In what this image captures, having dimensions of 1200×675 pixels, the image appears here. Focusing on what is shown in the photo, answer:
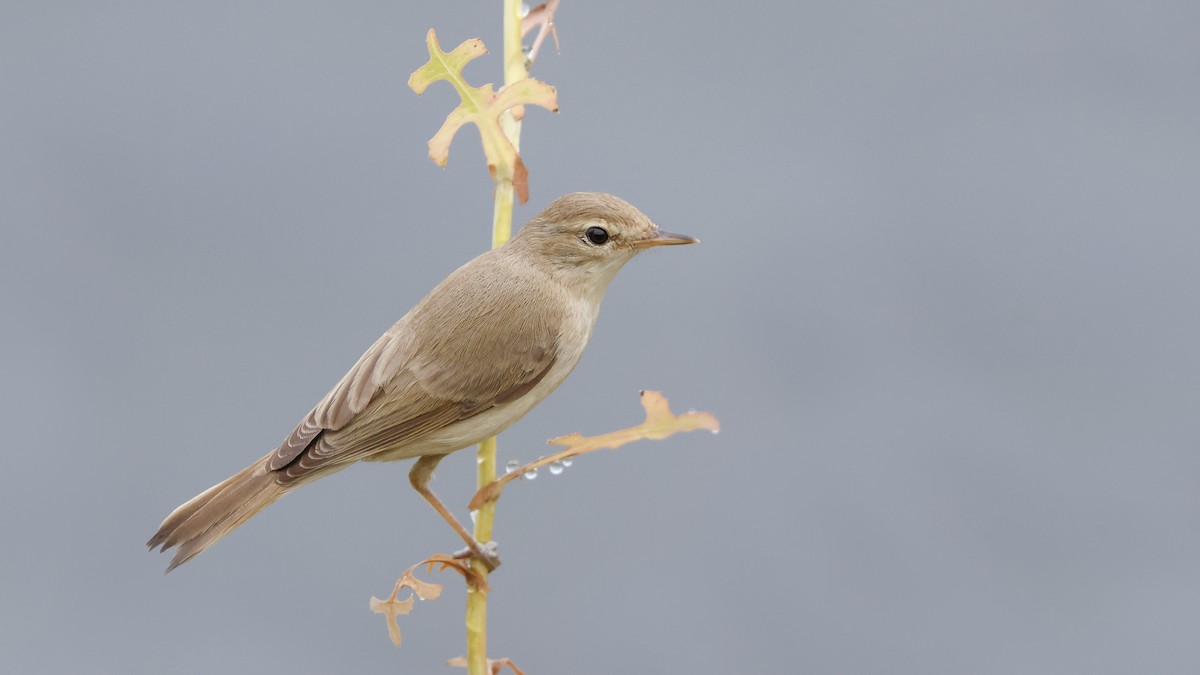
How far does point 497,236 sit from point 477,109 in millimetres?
179

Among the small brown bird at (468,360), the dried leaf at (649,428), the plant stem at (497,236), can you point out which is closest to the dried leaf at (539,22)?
the plant stem at (497,236)

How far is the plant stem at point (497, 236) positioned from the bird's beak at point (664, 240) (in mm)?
307

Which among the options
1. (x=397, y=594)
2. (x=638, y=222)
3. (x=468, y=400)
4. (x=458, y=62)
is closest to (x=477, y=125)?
(x=458, y=62)

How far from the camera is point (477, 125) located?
1.43 meters

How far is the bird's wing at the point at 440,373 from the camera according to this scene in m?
1.72

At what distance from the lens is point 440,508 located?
5.81 feet

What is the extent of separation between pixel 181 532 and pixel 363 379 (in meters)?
0.42

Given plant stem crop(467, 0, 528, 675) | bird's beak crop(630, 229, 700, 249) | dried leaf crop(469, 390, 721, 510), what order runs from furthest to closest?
1. bird's beak crop(630, 229, 700, 249)
2. plant stem crop(467, 0, 528, 675)
3. dried leaf crop(469, 390, 721, 510)

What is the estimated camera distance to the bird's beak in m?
1.69

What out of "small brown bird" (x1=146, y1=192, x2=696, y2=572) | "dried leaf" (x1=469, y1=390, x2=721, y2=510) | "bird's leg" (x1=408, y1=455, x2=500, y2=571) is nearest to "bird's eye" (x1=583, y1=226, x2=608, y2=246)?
"small brown bird" (x1=146, y1=192, x2=696, y2=572)

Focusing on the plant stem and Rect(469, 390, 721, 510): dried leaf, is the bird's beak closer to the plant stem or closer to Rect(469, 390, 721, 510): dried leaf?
the plant stem

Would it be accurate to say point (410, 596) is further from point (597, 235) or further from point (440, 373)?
point (597, 235)

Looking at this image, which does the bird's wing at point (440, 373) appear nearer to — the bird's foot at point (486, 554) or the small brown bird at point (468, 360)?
the small brown bird at point (468, 360)

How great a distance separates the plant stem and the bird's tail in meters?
0.35
